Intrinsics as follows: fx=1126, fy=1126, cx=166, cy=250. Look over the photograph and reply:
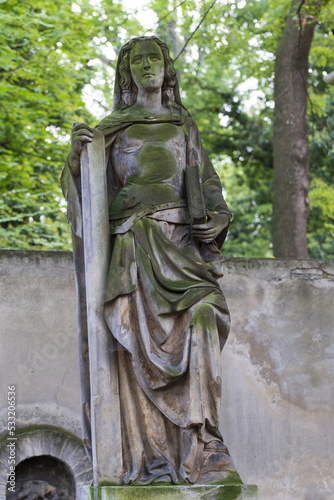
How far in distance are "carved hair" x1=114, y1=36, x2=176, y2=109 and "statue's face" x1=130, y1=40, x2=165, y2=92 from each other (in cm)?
5

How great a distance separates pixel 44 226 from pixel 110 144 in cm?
968

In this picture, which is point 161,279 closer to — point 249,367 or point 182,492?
point 182,492

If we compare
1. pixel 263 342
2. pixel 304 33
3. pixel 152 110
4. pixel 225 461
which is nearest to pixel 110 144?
pixel 152 110

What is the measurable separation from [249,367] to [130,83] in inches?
112

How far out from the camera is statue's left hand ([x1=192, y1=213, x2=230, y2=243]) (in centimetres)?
694

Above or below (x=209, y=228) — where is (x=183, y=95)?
above

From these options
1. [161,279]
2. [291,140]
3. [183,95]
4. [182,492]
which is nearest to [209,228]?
[161,279]

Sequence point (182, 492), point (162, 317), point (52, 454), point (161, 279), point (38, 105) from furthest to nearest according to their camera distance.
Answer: point (38, 105), point (52, 454), point (161, 279), point (162, 317), point (182, 492)

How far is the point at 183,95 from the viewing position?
21250 mm

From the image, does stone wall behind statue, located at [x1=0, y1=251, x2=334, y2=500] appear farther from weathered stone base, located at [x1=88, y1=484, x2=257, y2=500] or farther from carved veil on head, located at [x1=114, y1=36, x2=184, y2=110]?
weathered stone base, located at [x1=88, y1=484, x2=257, y2=500]

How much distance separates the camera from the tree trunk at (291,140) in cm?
1462

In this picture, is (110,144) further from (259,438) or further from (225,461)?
(259,438)

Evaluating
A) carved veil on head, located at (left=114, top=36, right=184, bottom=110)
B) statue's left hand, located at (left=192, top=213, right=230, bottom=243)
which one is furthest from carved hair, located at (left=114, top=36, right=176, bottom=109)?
statue's left hand, located at (left=192, top=213, right=230, bottom=243)

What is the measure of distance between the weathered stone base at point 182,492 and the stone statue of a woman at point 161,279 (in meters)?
0.10
